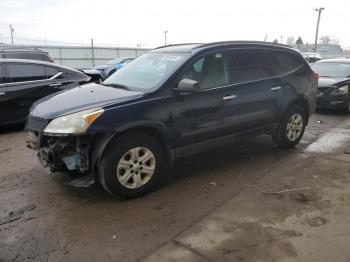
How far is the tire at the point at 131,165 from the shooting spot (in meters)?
4.23

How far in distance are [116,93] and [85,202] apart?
1342 millimetres

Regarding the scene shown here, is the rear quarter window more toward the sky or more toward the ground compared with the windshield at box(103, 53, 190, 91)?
more toward the ground

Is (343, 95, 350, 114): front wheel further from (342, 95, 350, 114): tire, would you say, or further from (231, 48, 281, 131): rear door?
(231, 48, 281, 131): rear door

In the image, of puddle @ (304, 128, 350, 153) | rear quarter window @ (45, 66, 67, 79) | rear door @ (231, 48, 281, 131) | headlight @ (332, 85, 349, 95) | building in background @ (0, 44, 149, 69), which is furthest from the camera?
building in background @ (0, 44, 149, 69)

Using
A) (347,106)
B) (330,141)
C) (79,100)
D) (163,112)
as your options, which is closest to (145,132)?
(163,112)

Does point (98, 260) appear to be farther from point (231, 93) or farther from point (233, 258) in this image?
point (231, 93)

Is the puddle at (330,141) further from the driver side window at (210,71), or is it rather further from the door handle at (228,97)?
the driver side window at (210,71)

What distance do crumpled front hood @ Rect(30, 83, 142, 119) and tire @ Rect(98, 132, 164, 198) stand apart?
0.47 metres

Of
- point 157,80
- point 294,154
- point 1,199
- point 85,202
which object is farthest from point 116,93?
point 294,154

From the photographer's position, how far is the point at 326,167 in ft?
18.7

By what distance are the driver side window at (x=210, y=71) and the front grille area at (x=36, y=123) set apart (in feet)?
5.85

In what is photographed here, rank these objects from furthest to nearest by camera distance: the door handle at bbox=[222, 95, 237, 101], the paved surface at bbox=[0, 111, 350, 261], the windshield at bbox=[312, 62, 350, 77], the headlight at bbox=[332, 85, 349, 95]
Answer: the windshield at bbox=[312, 62, 350, 77], the headlight at bbox=[332, 85, 349, 95], the door handle at bbox=[222, 95, 237, 101], the paved surface at bbox=[0, 111, 350, 261]

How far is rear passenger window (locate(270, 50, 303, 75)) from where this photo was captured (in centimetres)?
618

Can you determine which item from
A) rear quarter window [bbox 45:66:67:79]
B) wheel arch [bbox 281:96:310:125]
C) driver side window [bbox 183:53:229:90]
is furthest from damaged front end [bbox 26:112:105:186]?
rear quarter window [bbox 45:66:67:79]
